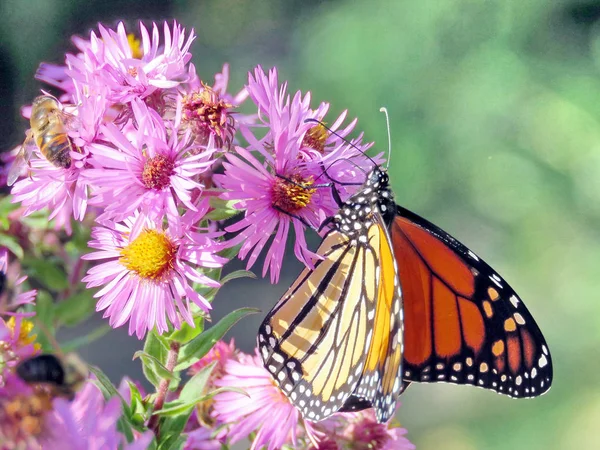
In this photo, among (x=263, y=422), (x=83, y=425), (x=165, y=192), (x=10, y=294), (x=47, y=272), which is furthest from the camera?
(x=47, y=272)

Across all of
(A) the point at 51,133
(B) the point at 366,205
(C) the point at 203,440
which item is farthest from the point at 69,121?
(C) the point at 203,440

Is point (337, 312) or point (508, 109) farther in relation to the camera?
point (508, 109)

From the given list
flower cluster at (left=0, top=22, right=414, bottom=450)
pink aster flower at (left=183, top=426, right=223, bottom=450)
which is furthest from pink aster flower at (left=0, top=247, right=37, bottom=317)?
pink aster flower at (left=183, top=426, right=223, bottom=450)

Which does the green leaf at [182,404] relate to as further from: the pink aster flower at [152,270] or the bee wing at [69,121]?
the bee wing at [69,121]

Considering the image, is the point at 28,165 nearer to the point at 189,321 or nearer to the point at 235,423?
the point at 189,321

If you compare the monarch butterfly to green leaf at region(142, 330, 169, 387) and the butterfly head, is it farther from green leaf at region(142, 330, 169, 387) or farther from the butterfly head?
green leaf at region(142, 330, 169, 387)

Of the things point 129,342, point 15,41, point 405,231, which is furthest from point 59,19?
point 405,231

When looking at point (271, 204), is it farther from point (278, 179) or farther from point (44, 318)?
point (44, 318)
